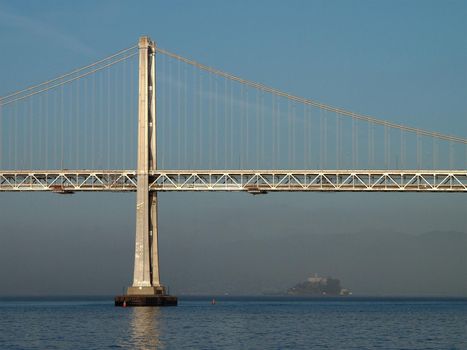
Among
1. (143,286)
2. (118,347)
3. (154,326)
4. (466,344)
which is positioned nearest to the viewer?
(118,347)

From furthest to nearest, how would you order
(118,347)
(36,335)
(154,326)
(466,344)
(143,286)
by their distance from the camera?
(143,286)
(154,326)
(36,335)
(466,344)
(118,347)

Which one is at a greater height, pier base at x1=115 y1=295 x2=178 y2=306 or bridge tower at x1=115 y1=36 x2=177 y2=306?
bridge tower at x1=115 y1=36 x2=177 y2=306

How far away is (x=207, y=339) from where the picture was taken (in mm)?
56812

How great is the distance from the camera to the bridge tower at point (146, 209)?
270 feet

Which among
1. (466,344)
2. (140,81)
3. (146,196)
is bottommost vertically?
(466,344)

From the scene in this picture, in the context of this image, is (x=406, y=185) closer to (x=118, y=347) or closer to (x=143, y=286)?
(x=143, y=286)

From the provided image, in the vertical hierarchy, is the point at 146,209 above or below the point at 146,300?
above

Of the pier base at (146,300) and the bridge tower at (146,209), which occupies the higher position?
the bridge tower at (146,209)

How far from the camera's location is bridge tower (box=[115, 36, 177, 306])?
82.4m

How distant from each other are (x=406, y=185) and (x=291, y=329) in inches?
830

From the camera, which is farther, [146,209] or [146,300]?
[146,209]

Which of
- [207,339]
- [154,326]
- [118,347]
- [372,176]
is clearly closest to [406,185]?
[372,176]

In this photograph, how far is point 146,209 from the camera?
3260 inches

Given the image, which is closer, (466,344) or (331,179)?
(466,344)
